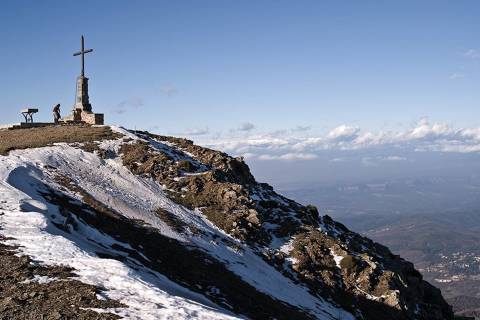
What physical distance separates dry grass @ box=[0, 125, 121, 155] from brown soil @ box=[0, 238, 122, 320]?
32175mm

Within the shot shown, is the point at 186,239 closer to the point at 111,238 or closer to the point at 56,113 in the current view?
the point at 111,238

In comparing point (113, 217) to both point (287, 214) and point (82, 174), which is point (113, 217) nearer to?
point (82, 174)

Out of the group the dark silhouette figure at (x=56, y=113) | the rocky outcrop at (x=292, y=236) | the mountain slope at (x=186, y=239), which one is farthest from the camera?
the dark silhouette figure at (x=56, y=113)

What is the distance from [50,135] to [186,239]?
2667 cm

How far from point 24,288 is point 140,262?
411 inches

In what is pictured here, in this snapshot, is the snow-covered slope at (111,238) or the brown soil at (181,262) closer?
the snow-covered slope at (111,238)

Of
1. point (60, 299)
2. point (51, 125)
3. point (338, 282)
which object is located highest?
point (51, 125)

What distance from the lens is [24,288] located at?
1897 centimetres

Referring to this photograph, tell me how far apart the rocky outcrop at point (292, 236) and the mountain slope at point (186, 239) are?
0.47ft

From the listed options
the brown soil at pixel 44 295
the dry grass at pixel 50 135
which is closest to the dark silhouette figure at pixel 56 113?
the dry grass at pixel 50 135

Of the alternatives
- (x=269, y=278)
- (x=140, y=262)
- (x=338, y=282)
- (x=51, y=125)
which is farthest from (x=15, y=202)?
(x=51, y=125)

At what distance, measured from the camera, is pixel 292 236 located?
160ft

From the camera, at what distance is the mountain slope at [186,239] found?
23.7m

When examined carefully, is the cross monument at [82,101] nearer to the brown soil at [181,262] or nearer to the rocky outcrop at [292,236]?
the rocky outcrop at [292,236]
